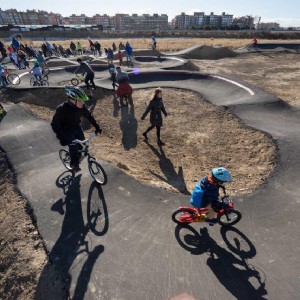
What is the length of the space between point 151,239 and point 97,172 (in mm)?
3066

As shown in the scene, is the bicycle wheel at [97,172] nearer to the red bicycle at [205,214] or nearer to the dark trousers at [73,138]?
the dark trousers at [73,138]

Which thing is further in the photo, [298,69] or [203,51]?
[203,51]

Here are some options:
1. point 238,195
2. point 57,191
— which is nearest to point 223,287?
point 238,195

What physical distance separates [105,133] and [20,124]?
13.8 feet

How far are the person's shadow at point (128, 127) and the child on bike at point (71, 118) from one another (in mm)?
3731

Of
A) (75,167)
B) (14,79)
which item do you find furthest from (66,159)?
(14,79)

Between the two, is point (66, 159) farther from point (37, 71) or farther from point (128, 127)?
point (37, 71)

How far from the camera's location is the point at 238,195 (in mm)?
7637

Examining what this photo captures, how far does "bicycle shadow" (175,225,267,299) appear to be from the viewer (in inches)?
189

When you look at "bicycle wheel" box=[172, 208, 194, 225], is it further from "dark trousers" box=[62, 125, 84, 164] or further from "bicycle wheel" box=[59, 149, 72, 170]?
"bicycle wheel" box=[59, 149, 72, 170]

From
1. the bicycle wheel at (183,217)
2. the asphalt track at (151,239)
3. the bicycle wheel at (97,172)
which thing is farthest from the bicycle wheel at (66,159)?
the bicycle wheel at (183,217)

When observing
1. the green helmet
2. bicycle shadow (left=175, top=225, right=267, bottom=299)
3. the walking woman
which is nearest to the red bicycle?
bicycle shadow (left=175, top=225, right=267, bottom=299)

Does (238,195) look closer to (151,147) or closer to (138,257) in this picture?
(138,257)

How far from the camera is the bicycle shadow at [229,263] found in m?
4.80
